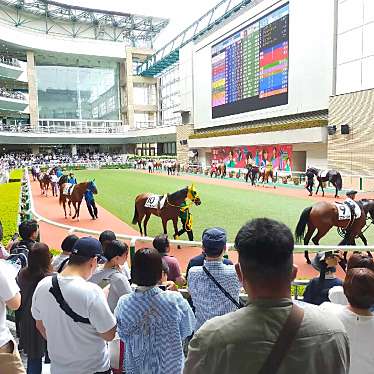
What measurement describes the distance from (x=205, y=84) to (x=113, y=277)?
34893 mm

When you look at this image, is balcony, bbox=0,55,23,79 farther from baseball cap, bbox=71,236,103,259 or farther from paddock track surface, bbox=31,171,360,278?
baseball cap, bbox=71,236,103,259

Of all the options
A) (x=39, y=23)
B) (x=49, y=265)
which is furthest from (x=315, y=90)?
(x=39, y=23)

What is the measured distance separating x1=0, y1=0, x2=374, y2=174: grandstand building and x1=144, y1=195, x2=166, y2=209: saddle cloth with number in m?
13.6

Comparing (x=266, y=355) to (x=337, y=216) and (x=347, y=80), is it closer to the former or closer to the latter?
(x=337, y=216)

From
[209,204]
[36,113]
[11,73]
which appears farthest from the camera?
[36,113]

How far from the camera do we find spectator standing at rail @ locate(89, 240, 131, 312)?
3.02 meters

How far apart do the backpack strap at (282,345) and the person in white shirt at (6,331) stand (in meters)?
1.97

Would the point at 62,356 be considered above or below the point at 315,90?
below

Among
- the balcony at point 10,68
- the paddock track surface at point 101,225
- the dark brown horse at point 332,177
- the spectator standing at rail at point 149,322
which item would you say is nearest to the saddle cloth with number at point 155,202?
the paddock track surface at point 101,225

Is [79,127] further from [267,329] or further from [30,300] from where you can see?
[267,329]

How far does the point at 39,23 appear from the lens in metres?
61.9

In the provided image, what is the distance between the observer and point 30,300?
3.41 m

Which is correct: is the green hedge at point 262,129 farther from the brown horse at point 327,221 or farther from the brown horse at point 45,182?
the brown horse at point 327,221

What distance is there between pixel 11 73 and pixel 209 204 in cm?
4505
